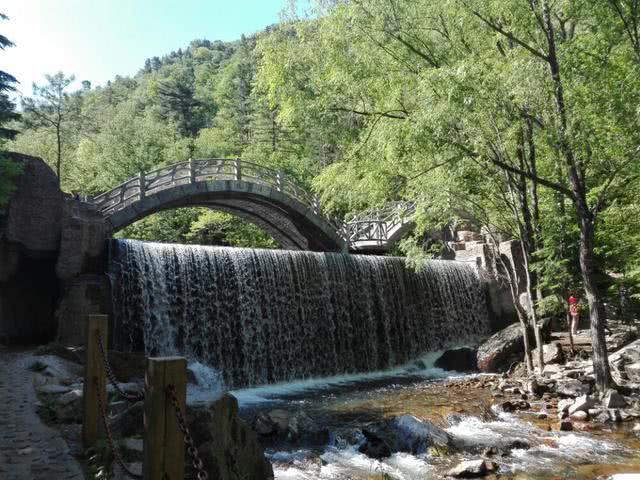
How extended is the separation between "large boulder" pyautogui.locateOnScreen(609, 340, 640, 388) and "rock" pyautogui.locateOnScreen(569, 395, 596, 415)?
1937mm

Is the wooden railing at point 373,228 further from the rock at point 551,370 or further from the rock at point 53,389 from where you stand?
the rock at point 53,389

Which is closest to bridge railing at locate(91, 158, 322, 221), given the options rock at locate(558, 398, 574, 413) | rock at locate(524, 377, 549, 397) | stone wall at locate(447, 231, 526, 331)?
stone wall at locate(447, 231, 526, 331)

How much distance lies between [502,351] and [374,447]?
8.90 meters

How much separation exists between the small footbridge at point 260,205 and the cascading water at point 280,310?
2.86 m

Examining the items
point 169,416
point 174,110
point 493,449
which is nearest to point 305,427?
point 493,449

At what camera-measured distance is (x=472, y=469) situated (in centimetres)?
676

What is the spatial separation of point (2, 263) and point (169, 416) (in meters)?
12.4

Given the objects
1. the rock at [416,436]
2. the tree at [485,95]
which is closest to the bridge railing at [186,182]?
the tree at [485,95]

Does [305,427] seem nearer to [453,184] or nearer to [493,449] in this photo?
[493,449]

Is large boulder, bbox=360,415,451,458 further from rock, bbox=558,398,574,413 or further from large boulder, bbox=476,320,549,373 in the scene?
large boulder, bbox=476,320,549,373

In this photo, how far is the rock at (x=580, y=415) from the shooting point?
9227 millimetres

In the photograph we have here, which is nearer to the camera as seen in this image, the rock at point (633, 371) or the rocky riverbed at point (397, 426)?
the rocky riverbed at point (397, 426)

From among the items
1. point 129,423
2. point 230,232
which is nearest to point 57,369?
point 129,423

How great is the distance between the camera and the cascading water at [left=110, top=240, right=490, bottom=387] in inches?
546
